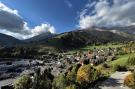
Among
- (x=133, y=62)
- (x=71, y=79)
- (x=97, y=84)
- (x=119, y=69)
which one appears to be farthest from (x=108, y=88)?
(x=133, y=62)

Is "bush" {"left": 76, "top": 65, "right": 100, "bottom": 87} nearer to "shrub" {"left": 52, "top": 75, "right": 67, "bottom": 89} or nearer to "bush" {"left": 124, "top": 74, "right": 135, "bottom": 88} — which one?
"shrub" {"left": 52, "top": 75, "right": 67, "bottom": 89}

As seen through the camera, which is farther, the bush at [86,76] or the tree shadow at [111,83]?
the bush at [86,76]

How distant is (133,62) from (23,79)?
85486 millimetres

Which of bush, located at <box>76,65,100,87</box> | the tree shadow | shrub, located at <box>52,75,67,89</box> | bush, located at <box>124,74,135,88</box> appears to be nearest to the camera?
shrub, located at <box>52,75,67,89</box>

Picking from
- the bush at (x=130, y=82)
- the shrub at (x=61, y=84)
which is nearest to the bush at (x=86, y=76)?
the shrub at (x=61, y=84)

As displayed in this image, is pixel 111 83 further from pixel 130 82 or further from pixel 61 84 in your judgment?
pixel 61 84

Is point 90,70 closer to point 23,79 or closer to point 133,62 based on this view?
point 23,79

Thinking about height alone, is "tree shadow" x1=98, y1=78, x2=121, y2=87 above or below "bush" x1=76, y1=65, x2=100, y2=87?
below

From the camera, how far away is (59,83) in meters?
89.7

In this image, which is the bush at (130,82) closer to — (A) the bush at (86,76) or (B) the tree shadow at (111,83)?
(B) the tree shadow at (111,83)

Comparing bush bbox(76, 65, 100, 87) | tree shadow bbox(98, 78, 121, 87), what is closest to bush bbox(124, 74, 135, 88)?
tree shadow bbox(98, 78, 121, 87)

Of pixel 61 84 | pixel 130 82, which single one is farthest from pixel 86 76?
pixel 130 82

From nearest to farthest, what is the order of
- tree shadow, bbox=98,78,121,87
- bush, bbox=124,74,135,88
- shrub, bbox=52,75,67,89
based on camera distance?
1. shrub, bbox=52,75,67,89
2. bush, bbox=124,74,135,88
3. tree shadow, bbox=98,78,121,87

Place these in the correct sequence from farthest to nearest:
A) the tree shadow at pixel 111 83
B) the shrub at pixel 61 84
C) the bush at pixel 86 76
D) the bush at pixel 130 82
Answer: the bush at pixel 86 76, the tree shadow at pixel 111 83, the bush at pixel 130 82, the shrub at pixel 61 84
